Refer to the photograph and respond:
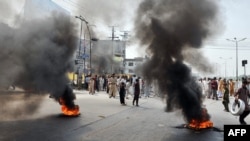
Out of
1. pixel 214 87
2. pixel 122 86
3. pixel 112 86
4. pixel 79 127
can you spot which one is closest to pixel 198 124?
pixel 79 127

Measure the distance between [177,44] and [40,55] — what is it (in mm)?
4828

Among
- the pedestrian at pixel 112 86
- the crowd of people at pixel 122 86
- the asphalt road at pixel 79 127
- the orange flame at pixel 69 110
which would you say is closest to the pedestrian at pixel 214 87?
the crowd of people at pixel 122 86

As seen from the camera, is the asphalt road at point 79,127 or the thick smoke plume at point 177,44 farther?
the thick smoke plume at point 177,44

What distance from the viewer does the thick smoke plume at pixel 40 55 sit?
11594 millimetres

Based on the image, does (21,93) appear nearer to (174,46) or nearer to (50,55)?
(50,55)

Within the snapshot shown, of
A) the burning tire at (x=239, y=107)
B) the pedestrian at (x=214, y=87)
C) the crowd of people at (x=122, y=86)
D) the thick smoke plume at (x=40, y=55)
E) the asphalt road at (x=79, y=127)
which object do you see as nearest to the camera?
the asphalt road at (x=79, y=127)

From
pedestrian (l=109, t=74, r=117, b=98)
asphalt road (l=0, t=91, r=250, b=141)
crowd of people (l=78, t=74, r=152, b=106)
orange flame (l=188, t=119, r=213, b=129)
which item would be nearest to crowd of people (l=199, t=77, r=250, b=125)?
asphalt road (l=0, t=91, r=250, b=141)

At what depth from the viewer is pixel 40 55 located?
41.0 ft

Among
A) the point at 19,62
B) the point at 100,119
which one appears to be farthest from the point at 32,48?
the point at 100,119

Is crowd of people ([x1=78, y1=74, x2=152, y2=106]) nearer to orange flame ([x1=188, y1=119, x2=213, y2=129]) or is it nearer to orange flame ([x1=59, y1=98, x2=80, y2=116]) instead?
orange flame ([x1=59, y1=98, x2=80, y2=116])

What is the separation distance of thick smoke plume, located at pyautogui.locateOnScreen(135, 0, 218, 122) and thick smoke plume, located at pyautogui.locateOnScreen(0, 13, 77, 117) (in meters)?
3.68

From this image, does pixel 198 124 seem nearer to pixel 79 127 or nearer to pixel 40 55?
pixel 79 127

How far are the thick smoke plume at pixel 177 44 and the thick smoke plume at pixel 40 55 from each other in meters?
3.68

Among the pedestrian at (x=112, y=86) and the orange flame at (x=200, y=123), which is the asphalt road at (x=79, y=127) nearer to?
the orange flame at (x=200, y=123)
